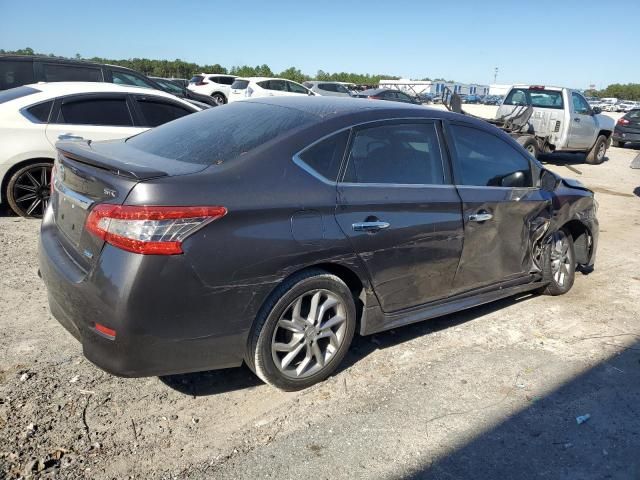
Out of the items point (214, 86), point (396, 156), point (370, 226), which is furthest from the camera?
point (214, 86)

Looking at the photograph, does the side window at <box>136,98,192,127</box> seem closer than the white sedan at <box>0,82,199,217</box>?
No

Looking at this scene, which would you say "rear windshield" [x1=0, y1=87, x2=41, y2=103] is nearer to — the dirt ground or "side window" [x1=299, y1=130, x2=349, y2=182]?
the dirt ground

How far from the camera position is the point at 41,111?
20.2ft

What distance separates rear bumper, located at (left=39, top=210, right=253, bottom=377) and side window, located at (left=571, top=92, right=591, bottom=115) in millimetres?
12958

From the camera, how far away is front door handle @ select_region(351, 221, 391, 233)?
127 inches

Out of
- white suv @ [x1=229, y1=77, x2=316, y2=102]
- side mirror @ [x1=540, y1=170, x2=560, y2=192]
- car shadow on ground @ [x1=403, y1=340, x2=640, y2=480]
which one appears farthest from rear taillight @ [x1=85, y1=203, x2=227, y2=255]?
white suv @ [x1=229, y1=77, x2=316, y2=102]

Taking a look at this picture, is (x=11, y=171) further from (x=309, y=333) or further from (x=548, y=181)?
(x=548, y=181)

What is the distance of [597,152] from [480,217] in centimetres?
1299

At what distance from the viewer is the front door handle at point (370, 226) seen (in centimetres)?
322

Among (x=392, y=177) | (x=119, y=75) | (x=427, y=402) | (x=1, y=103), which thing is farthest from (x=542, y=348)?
(x=119, y=75)

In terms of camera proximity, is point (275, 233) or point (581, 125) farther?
point (581, 125)

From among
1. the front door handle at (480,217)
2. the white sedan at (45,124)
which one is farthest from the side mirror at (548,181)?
the white sedan at (45,124)

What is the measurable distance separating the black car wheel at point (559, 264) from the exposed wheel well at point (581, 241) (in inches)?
7.5

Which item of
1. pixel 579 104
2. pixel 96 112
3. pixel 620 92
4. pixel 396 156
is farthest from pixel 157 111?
pixel 620 92
